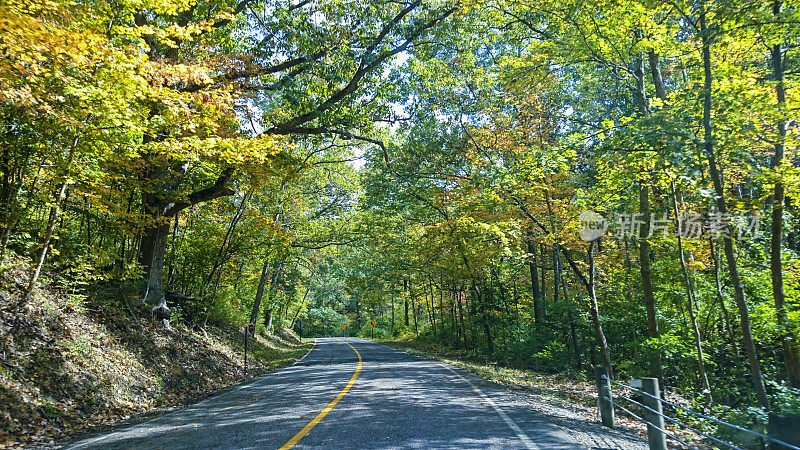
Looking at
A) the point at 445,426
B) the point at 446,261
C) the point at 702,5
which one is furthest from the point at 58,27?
the point at 446,261

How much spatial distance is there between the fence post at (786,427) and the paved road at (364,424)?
1.79 meters

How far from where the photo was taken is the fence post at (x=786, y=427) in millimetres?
3797

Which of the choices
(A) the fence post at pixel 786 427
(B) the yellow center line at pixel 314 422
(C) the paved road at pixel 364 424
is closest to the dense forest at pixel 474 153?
(A) the fence post at pixel 786 427

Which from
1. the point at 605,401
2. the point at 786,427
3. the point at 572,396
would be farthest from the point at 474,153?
the point at 786,427

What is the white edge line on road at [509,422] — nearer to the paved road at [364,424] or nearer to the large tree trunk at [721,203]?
the paved road at [364,424]

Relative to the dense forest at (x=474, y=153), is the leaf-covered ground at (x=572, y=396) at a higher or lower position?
lower

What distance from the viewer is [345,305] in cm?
8088

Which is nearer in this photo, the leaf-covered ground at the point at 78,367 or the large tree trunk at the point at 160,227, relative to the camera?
the leaf-covered ground at the point at 78,367

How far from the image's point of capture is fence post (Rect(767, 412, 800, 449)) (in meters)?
3.80

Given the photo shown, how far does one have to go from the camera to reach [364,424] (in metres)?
6.02

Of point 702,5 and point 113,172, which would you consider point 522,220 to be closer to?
point 702,5

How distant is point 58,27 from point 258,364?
13.7m

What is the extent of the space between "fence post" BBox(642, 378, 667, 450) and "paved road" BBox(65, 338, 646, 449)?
40 centimetres

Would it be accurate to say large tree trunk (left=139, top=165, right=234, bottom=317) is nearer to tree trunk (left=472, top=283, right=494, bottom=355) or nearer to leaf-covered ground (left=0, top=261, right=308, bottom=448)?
leaf-covered ground (left=0, top=261, right=308, bottom=448)
